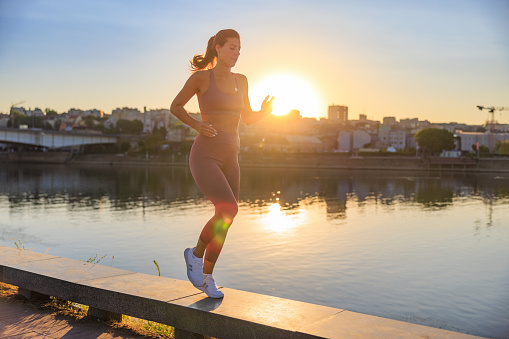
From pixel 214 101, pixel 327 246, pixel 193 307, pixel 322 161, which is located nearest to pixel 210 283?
pixel 193 307

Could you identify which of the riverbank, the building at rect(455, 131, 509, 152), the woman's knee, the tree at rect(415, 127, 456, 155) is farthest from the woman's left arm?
the building at rect(455, 131, 509, 152)

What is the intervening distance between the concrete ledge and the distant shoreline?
10405 centimetres

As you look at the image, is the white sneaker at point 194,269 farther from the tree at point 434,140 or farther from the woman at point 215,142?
the tree at point 434,140

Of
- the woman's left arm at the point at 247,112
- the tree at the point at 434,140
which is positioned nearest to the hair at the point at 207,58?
the woman's left arm at the point at 247,112

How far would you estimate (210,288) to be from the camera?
14.8 ft

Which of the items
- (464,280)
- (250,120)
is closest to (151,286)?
(250,120)

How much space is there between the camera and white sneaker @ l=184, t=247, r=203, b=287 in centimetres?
466

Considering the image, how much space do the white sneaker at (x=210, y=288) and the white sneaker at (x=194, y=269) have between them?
41 mm

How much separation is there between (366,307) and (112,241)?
10.9 m

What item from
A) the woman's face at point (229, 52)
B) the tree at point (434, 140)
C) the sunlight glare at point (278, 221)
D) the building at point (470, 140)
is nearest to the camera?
the woman's face at point (229, 52)

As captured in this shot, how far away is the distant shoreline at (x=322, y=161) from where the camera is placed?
107 m

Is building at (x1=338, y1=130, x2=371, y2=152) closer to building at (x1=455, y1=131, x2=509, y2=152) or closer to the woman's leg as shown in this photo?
building at (x1=455, y1=131, x2=509, y2=152)

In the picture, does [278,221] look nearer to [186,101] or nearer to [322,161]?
[186,101]

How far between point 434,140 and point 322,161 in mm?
26009
